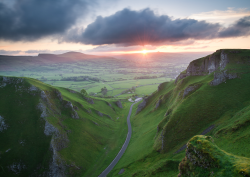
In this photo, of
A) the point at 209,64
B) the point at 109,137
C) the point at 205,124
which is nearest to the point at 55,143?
the point at 109,137

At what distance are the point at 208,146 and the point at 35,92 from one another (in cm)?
7946

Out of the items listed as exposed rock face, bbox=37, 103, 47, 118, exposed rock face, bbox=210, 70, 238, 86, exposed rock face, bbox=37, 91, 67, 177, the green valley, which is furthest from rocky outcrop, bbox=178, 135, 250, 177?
exposed rock face, bbox=37, 103, 47, 118

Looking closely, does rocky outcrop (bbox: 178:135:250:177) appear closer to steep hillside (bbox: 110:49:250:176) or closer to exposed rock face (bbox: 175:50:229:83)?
steep hillside (bbox: 110:49:250:176)

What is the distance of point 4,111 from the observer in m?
57.6

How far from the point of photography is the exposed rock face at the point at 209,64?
7653cm

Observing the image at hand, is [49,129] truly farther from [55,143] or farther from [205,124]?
[205,124]

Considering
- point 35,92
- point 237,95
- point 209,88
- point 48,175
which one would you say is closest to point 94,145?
point 48,175

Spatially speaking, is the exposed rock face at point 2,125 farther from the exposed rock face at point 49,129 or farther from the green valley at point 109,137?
the exposed rock face at point 49,129

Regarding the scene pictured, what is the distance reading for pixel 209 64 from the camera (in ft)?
280

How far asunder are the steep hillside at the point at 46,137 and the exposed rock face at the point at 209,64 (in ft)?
232

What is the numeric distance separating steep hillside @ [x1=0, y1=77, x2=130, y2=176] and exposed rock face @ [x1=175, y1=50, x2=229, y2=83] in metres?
70.7

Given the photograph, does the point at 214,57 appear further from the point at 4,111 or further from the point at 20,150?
the point at 4,111

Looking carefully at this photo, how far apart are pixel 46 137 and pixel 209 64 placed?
10538 centimetres

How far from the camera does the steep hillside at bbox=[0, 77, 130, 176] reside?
48.7m
